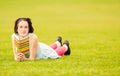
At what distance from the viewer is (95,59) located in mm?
10414

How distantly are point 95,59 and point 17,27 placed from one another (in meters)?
1.87

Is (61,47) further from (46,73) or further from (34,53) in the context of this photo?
(46,73)

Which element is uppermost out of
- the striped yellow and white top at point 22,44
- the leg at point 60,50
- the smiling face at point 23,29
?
the smiling face at point 23,29

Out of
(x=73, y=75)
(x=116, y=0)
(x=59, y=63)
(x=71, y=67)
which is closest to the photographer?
(x=73, y=75)

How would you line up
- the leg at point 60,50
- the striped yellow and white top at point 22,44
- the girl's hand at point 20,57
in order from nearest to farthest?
1. the girl's hand at point 20,57
2. the striped yellow and white top at point 22,44
3. the leg at point 60,50

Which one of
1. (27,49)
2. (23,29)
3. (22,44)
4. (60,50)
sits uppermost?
(23,29)

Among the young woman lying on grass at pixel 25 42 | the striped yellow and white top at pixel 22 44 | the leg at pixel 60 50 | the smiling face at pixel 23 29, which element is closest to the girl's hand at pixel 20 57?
the young woman lying on grass at pixel 25 42

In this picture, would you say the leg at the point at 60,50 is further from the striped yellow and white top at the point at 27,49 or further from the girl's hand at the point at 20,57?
the girl's hand at the point at 20,57

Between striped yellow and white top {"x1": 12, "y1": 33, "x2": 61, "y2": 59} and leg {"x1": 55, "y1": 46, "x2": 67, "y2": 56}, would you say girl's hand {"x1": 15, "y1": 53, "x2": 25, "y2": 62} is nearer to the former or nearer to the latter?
striped yellow and white top {"x1": 12, "y1": 33, "x2": 61, "y2": 59}

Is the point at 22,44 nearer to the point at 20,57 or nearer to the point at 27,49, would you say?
the point at 27,49

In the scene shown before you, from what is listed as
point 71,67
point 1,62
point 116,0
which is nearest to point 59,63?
point 71,67

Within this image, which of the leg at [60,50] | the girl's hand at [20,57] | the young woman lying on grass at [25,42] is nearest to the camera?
the girl's hand at [20,57]

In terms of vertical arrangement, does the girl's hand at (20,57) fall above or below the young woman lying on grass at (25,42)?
below

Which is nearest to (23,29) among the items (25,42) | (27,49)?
(25,42)
